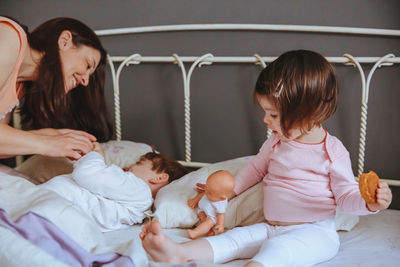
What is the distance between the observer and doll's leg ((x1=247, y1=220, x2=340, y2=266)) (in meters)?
0.93

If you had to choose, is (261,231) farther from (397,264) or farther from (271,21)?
(271,21)

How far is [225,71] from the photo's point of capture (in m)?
1.62

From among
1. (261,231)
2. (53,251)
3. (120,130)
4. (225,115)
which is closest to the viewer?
(53,251)

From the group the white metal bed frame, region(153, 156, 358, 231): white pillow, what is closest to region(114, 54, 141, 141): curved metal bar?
the white metal bed frame

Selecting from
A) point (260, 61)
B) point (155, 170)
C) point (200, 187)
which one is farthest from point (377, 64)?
point (155, 170)

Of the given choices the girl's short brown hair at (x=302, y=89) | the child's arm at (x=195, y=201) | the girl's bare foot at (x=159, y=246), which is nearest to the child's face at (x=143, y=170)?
the child's arm at (x=195, y=201)

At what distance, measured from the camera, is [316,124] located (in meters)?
1.07

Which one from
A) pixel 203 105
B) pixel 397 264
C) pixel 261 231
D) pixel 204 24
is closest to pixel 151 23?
pixel 204 24

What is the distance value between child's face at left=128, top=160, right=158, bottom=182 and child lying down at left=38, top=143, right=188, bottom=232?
88 millimetres

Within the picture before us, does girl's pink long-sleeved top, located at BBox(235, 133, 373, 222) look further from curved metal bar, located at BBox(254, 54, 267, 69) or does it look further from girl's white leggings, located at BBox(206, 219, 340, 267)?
curved metal bar, located at BBox(254, 54, 267, 69)

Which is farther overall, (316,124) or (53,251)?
(316,124)

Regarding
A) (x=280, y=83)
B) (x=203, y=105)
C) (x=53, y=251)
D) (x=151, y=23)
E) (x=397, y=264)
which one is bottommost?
(x=397, y=264)

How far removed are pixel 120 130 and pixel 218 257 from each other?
984 mm

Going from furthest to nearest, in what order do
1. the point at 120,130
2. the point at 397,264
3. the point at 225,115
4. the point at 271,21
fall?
1. the point at 120,130
2. the point at 225,115
3. the point at 271,21
4. the point at 397,264
